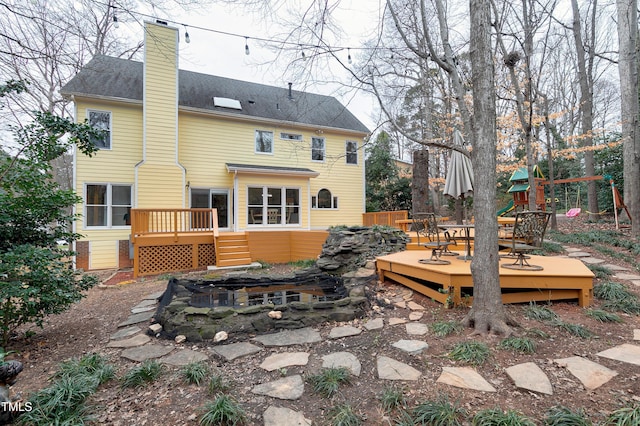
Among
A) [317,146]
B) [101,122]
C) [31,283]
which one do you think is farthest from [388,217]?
Result: [101,122]

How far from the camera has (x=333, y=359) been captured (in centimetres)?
250

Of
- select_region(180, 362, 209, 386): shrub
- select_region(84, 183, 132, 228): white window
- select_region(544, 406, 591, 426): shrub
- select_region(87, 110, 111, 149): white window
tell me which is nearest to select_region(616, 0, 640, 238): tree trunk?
select_region(544, 406, 591, 426): shrub

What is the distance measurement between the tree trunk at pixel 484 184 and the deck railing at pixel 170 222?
7356 mm

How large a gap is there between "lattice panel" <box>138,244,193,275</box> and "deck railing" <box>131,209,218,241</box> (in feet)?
1.39

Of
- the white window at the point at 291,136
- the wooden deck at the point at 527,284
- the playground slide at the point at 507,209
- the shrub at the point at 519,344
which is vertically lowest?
the shrub at the point at 519,344

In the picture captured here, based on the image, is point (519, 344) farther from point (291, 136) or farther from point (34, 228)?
point (291, 136)

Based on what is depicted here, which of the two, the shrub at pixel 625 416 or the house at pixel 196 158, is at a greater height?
the house at pixel 196 158

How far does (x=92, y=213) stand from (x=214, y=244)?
4390mm

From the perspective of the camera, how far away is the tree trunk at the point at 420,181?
324 inches

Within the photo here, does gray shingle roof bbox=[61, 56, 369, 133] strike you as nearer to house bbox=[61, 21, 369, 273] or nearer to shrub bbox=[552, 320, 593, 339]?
house bbox=[61, 21, 369, 273]

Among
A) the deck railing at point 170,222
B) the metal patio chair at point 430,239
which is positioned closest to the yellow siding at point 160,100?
the deck railing at point 170,222

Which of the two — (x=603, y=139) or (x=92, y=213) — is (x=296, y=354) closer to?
(x=92, y=213)

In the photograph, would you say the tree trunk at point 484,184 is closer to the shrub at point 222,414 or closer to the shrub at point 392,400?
the shrub at point 392,400

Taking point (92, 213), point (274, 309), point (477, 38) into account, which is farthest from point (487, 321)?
point (92, 213)
